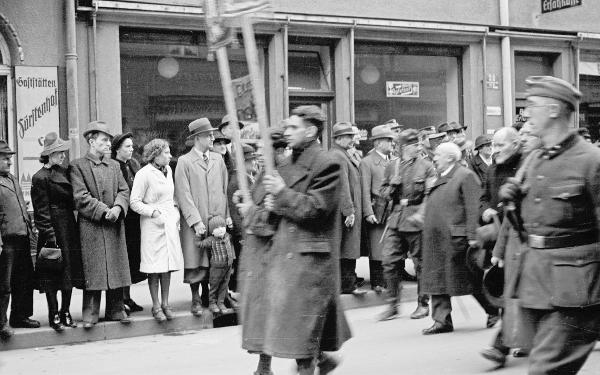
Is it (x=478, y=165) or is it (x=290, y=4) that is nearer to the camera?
(x=478, y=165)

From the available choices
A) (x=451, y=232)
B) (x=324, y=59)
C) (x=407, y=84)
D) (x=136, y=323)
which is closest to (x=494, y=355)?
(x=451, y=232)

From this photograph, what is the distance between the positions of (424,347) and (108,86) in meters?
7.17

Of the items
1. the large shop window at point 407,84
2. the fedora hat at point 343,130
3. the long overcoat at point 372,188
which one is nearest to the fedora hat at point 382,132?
the long overcoat at point 372,188

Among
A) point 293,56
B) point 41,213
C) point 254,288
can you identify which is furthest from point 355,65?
point 254,288

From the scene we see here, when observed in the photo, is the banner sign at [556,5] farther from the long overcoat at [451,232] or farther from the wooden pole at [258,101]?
the wooden pole at [258,101]

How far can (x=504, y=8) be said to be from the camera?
1784 cm

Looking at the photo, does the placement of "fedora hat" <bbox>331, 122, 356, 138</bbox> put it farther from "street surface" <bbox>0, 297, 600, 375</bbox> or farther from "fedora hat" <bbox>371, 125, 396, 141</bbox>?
"street surface" <bbox>0, 297, 600, 375</bbox>

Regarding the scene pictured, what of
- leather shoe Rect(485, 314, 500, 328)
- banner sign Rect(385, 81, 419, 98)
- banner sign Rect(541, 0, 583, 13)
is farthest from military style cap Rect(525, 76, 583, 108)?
banner sign Rect(541, 0, 583, 13)

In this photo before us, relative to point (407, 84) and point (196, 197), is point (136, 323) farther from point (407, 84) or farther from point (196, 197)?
point (407, 84)

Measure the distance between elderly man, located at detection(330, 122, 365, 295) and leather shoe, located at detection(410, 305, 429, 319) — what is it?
50.5 inches

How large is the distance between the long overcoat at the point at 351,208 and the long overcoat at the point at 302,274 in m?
4.77

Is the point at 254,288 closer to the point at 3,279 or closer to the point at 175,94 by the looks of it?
the point at 3,279

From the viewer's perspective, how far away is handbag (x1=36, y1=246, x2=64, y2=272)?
32.5 ft

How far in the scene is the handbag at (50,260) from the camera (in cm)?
991
